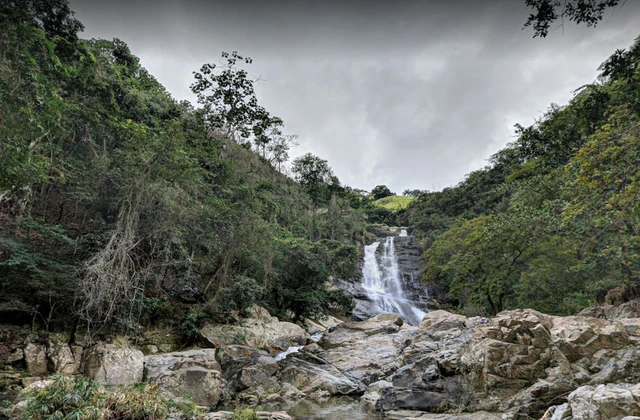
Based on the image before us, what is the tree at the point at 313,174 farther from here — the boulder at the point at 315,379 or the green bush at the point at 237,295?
the boulder at the point at 315,379

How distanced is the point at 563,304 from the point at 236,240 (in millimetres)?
15178

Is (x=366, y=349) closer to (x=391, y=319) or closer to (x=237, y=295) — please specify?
(x=237, y=295)

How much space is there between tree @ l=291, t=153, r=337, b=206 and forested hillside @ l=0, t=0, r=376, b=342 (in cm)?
2346

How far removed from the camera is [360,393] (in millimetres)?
10164

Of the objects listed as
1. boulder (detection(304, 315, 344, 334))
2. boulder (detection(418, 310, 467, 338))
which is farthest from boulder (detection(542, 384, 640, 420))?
boulder (detection(304, 315, 344, 334))

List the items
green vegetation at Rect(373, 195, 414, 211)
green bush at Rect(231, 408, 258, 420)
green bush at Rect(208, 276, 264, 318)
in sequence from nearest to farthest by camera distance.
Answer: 1. green bush at Rect(231, 408, 258, 420)
2. green bush at Rect(208, 276, 264, 318)
3. green vegetation at Rect(373, 195, 414, 211)

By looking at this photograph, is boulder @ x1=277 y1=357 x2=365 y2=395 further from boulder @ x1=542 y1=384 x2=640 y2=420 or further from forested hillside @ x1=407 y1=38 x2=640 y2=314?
forested hillside @ x1=407 y1=38 x2=640 y2=314

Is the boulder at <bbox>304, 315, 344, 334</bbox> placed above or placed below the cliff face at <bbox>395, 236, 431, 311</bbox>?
below

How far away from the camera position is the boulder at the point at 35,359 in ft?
30.0

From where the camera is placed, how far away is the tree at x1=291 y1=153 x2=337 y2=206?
4362 centimetres

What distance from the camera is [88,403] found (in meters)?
5.27

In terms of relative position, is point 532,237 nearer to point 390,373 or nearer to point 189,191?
point 390,373

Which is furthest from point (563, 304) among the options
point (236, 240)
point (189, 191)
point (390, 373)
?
point (189, 191)

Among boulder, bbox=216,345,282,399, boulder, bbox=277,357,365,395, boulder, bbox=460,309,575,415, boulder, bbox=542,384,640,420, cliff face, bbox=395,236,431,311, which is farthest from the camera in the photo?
cliff face, bbox=395,236,431,311
